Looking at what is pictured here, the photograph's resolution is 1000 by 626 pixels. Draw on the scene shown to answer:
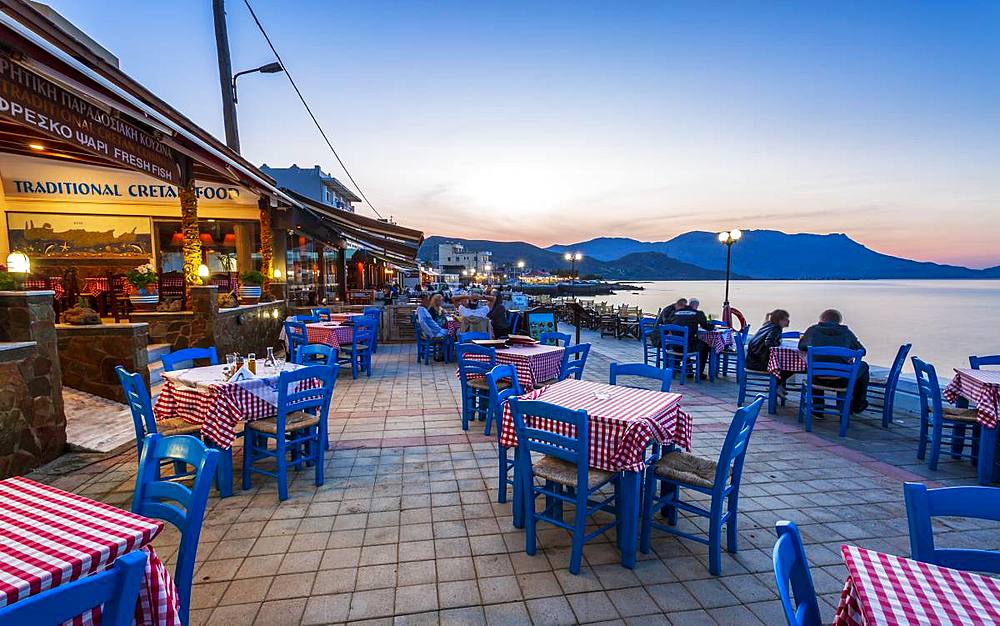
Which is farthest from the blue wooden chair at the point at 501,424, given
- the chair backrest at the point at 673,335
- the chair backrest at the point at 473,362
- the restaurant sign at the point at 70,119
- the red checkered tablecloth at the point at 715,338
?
the red checkered tablecloth at the point at 715,338

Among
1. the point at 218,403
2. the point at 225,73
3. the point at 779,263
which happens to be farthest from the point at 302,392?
the point at 779,263

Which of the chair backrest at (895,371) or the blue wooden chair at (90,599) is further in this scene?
the chair backrest at (895,371)

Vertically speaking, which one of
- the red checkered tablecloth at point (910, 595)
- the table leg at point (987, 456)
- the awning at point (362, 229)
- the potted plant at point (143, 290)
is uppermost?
the awning at point (362, 229)

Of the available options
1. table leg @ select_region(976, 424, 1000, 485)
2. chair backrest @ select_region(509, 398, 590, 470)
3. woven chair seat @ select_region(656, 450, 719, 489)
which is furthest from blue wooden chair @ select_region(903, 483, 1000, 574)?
table leg @ select_region(976, 424, 1000, 485)

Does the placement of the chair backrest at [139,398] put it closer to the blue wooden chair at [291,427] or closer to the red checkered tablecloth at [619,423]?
the blue wooden chair at [291,427]

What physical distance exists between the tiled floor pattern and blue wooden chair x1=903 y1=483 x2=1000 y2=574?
1.06m

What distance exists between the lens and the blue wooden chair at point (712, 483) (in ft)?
8.13

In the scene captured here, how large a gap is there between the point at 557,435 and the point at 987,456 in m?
4.11

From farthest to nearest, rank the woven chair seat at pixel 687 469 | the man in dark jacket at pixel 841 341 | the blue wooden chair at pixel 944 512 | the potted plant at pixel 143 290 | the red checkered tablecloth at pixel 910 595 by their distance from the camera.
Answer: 1. the potted plant at pixel 143 290
2. the man in dark jacket at pixel 841 341
3. the woven chair seat at pixel 687 469
4. the blue wooden chair at pixel 944 512
5. the red checkered tablecloth at pixel 910 595

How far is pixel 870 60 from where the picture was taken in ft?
36.0

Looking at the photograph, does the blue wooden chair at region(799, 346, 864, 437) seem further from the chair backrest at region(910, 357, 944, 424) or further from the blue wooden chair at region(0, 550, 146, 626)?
the blue wooden chair at region(0, 550, 146, 626)

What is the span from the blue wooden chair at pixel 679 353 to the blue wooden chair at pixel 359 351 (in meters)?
5.18

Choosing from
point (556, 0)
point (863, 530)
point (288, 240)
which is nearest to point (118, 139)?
point (863, 530)

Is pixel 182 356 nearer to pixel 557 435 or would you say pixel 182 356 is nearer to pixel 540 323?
pixel 557 435
